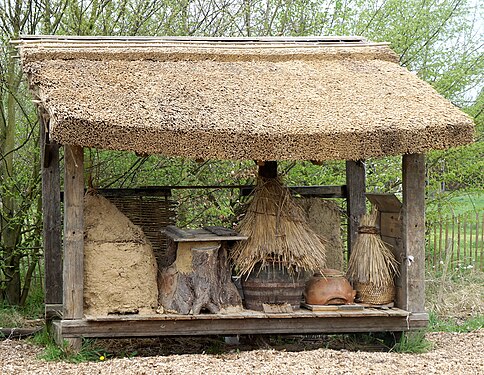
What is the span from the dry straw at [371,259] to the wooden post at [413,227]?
20 cm

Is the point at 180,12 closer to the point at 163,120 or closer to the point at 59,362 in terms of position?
the point at 163,120

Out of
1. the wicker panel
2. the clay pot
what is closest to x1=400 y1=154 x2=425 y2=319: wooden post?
the clay pot

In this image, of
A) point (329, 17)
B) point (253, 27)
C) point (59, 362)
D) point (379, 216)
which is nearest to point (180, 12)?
point (253, 27)

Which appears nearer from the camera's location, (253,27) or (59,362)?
(59,362)

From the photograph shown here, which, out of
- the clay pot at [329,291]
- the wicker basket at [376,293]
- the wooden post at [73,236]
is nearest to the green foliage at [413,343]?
the wicker basket at [376,293]

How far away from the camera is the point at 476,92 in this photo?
474 inches

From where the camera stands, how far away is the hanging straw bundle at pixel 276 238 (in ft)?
23.1

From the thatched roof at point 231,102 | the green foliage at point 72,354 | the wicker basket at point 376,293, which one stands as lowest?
the green foliage at point 72,354

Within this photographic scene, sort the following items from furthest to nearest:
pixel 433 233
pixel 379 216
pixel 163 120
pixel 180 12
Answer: pixel 433 233 → pixel 180 12 → pixel 379 216 → pixel 163 120

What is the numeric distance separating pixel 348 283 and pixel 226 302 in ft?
3.68

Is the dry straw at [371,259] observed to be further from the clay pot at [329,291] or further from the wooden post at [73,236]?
the wooden post at [73,236]

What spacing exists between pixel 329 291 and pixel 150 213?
7.10ft

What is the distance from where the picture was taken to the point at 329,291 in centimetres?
721

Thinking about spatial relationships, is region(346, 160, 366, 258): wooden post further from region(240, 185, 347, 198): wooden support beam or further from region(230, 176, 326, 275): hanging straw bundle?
region(230, 176, 326, 275): hanging straw bundle
